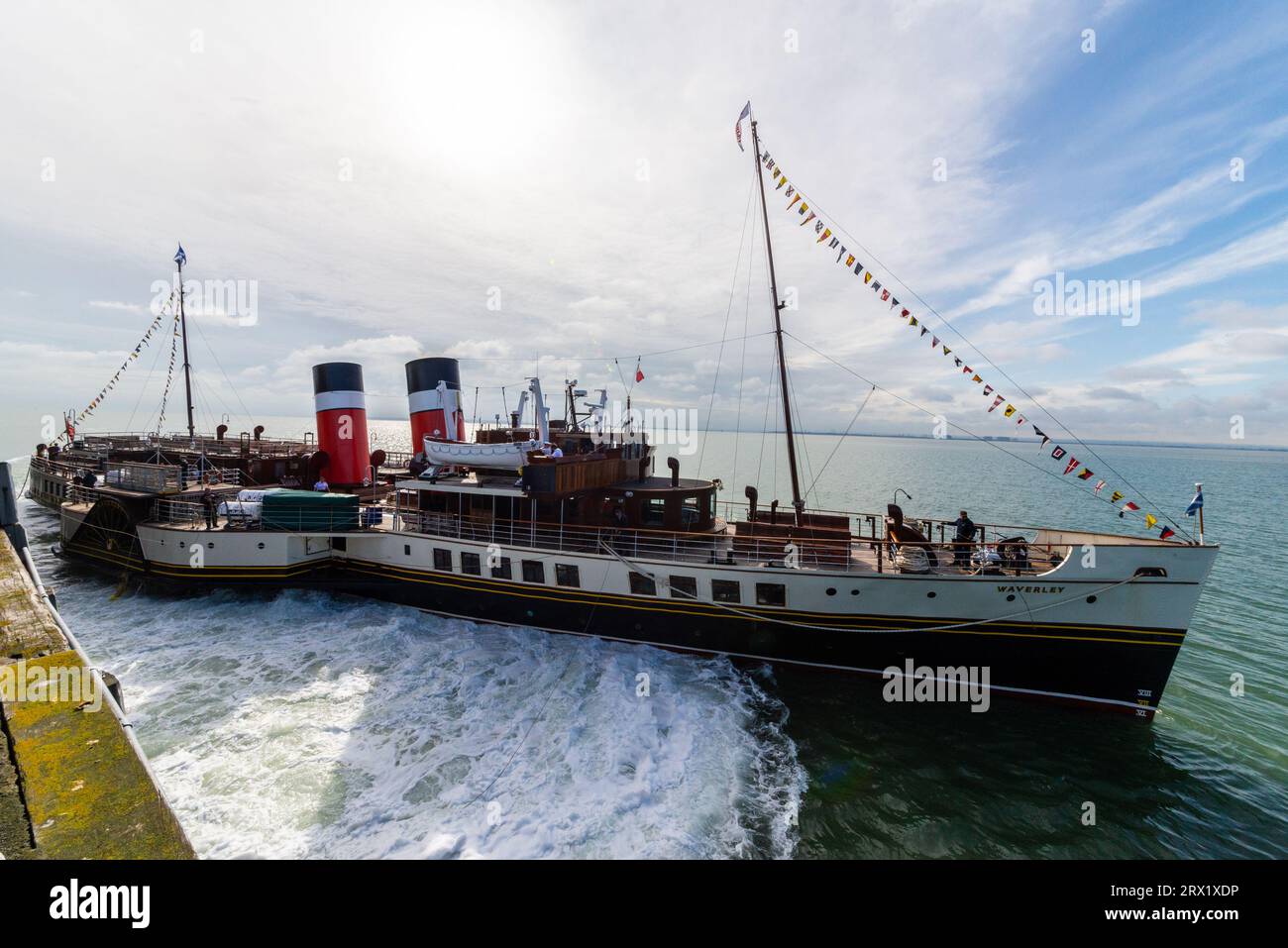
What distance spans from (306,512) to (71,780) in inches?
759

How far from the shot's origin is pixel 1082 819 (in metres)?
11.0

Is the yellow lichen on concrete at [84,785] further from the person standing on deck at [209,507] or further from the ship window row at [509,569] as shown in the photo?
the person standing on deck at [209,507]

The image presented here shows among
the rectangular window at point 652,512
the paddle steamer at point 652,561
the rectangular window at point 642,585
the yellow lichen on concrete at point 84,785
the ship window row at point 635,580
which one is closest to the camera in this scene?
the yellow lichen on concrete at point 84,785

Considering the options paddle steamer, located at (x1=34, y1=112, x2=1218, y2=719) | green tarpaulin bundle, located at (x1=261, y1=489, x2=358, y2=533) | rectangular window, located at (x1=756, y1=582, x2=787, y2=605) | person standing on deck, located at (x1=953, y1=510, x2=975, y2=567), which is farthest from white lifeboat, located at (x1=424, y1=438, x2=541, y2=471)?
person standing on deck, located at (x1=953, y1=510, x2=975, y2=567)

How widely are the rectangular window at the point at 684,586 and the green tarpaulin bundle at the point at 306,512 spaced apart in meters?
14.1

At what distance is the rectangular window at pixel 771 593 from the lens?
16328 millimetres

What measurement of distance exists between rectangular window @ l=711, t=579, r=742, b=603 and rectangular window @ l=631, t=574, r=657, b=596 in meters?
2.04

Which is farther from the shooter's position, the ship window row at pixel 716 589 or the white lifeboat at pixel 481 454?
the white lifeboat at pixel 481 454

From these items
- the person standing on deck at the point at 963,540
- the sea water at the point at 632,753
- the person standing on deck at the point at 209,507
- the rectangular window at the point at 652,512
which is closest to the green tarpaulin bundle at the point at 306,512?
the person standing on deck at the point at 209,507

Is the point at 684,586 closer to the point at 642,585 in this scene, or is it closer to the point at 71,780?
the point at 642,585

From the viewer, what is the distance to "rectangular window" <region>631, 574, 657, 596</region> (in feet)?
57.4

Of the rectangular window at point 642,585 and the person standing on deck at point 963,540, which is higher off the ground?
the person standing on deck at point 963,540
